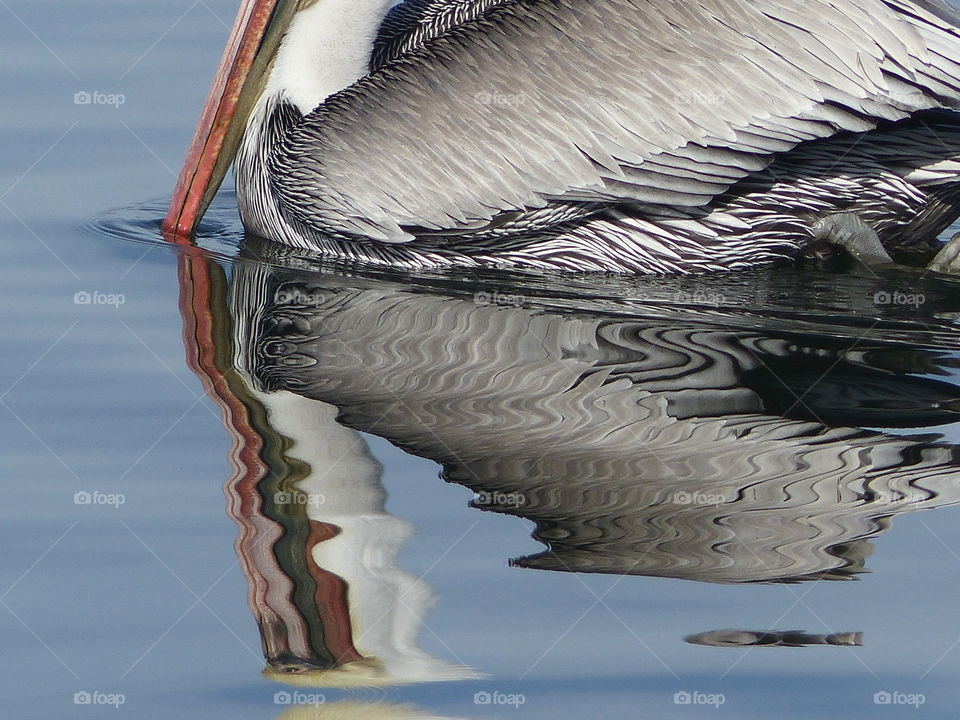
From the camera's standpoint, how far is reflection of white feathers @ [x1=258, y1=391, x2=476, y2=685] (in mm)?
3672

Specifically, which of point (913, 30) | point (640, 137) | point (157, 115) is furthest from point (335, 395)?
point (157, 115)

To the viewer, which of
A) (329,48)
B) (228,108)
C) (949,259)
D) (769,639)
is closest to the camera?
(769,639)

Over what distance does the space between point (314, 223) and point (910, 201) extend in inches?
85.5

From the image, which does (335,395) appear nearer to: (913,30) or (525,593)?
(525,593)

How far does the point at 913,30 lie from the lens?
540cm

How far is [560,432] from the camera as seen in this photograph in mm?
4621
